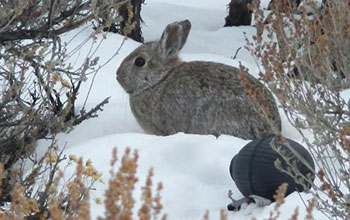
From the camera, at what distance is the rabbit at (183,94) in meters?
7.12

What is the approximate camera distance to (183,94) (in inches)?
284

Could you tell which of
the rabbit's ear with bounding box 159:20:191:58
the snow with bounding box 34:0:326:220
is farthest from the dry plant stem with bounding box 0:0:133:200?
the rabbit's ear with bounding box 159:20:191:58

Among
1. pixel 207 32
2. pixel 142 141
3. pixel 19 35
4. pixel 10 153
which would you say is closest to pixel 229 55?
pixel 207 32

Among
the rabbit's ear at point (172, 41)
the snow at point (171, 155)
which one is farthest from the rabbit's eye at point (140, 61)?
the snow at point (171, 155)

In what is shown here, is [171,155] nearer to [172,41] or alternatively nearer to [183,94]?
[183,94]

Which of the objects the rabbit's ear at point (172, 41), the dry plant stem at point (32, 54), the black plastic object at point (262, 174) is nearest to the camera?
the dry plant stem at point (32, 54)

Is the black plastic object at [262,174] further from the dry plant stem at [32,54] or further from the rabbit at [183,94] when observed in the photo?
the rabbit at [183,94]

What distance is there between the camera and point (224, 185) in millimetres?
6043

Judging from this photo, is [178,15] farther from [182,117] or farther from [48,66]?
[48,66]

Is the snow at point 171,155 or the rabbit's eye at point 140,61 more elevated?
the rabbit's eye at point 140,61

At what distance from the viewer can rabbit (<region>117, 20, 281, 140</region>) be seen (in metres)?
7.12

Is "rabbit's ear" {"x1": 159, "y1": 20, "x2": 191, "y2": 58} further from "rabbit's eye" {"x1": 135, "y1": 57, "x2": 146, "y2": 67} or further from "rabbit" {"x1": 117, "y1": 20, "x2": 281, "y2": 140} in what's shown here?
"rabbit's eye" {"x1": 135, "y1": 57, "x2": 146, "y2": 67}

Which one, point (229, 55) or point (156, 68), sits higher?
point (156, 68)

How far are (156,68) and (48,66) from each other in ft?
7.95
